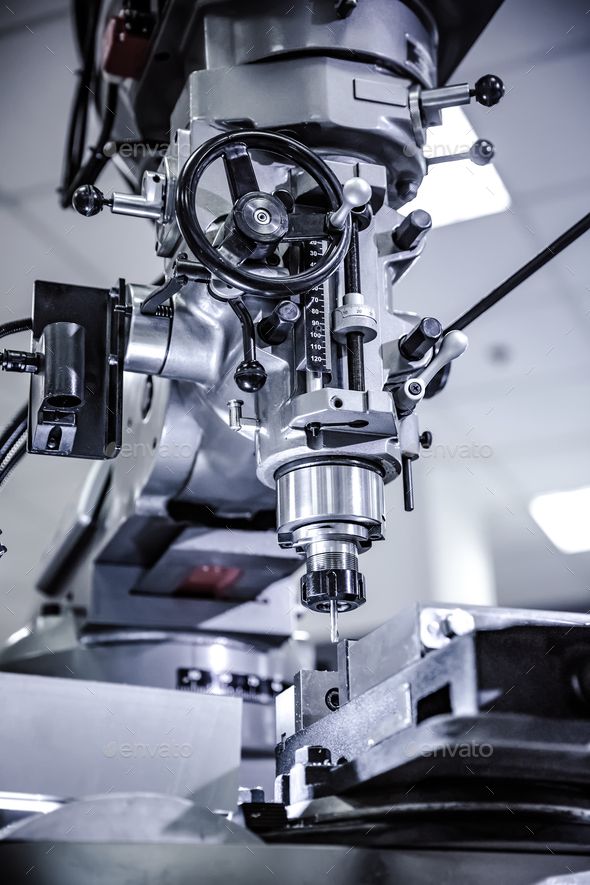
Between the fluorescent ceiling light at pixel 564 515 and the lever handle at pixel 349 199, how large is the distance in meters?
3.42

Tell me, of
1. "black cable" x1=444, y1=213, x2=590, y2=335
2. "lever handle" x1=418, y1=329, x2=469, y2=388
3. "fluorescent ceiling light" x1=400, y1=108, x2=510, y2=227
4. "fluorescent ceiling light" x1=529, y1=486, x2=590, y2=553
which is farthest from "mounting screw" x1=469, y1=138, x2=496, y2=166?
"fluorescent ceiling light" x1=529, y1=486, x2=590, y2=553

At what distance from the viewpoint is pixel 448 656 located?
2.20ft

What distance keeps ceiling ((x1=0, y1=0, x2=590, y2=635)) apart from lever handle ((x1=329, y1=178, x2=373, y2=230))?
3.13 ft

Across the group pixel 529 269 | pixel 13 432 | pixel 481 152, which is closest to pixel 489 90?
pixel 481 152

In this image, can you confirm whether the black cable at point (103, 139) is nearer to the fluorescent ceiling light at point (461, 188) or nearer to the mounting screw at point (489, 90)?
the mounting screw at point (489, 90)

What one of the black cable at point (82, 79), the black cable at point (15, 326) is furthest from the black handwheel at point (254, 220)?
the black cable at point (82, 79)

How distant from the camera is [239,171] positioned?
38.7 inches

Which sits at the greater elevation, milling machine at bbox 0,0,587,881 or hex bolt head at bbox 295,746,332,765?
milling machine at bbox 0,0,587,881

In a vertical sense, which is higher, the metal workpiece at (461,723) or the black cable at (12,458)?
the black cable at (12,458)

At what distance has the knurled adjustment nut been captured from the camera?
964 millimetres

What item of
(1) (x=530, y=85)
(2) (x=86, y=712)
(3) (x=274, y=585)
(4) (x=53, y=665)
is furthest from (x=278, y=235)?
(1) (x=530, y=85)

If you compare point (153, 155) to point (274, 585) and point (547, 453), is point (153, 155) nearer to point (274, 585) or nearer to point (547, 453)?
point (274, 585)

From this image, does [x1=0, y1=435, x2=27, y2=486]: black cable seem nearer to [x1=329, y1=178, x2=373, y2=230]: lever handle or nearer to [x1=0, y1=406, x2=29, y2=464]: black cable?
[x1=0, y1=406, x2=29, y2=464]: black cable

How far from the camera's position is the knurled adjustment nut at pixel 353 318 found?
96cm
